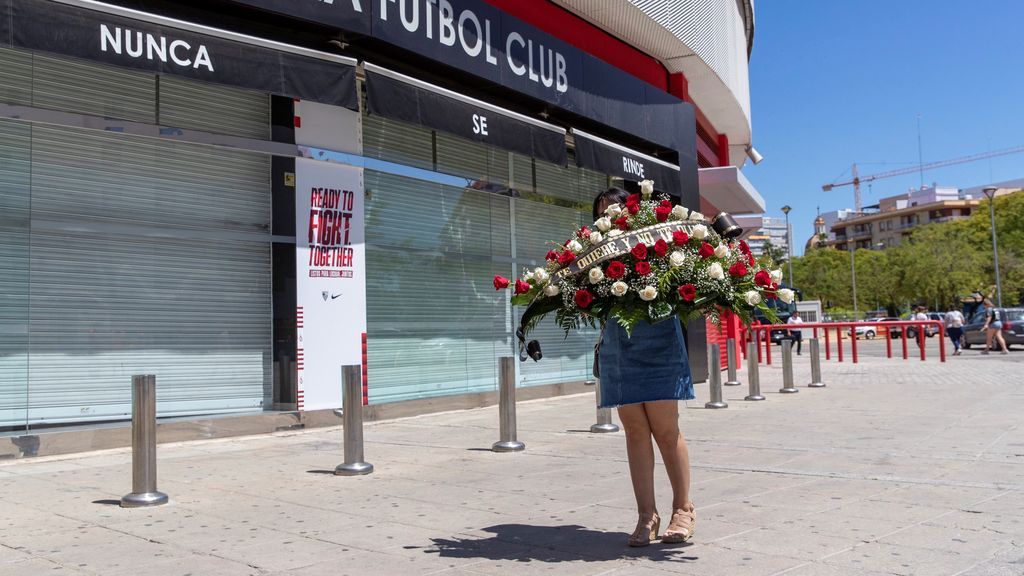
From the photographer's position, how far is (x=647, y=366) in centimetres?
438

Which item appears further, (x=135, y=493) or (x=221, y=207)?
(x=221, y=207)

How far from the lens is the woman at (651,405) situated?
434cm

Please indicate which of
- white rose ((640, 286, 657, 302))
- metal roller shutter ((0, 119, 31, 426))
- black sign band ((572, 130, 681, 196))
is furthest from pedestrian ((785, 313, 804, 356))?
white rose ((640, 286, 657, 302))

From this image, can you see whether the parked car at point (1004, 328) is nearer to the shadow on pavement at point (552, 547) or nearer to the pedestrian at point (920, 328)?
the pedestrian at point (920, 328)

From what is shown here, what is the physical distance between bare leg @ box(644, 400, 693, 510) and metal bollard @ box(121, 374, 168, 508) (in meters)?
3.35

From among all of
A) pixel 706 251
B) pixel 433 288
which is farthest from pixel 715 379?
pixel 706 251

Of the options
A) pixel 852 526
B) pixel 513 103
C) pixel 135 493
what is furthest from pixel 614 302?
pixel 513 103

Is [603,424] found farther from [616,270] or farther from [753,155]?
[753,155]

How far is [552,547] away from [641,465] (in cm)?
→ 61

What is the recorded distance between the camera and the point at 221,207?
9.35 meters

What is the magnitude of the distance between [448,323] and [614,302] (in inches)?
304

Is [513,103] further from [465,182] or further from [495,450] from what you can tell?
[495,450]

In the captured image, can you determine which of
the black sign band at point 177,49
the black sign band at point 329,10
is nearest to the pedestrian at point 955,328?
the black sign band at point 329,10

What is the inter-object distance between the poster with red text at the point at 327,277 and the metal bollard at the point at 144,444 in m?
3.80
